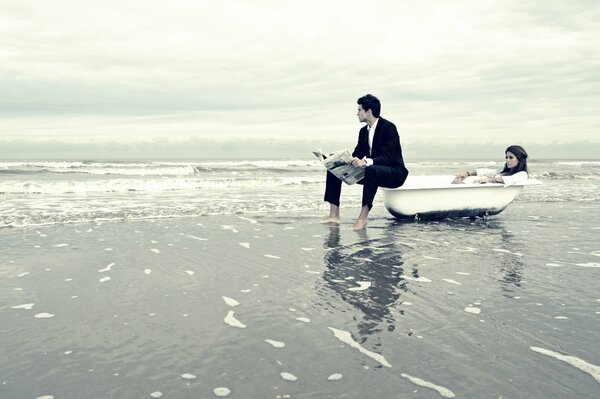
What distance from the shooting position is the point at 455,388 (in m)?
2.20

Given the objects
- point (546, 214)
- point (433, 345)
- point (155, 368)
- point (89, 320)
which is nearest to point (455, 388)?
point (433, 345)

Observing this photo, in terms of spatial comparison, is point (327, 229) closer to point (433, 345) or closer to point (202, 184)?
point (433, 345)

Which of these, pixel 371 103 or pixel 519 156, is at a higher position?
pixel 371 103

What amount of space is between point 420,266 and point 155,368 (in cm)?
294

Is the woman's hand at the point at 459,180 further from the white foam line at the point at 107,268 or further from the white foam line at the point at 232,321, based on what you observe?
the white foam line at the point at 232,321

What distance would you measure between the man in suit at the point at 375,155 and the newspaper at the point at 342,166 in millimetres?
98

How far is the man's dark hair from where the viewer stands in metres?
7.19

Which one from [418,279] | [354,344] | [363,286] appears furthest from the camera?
[418,279]

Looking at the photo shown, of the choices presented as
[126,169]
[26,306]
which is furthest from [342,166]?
[126,169]

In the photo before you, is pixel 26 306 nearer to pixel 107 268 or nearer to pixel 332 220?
pixel 107 268

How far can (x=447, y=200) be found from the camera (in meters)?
8.05

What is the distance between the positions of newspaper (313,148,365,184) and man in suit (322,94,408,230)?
0.32ft

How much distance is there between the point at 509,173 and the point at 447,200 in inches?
47.4

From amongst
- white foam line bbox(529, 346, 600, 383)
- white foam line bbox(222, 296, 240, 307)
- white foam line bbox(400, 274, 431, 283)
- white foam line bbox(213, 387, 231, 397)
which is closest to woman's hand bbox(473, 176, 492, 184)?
white foam line bbox(400, 274, 431, 283)
